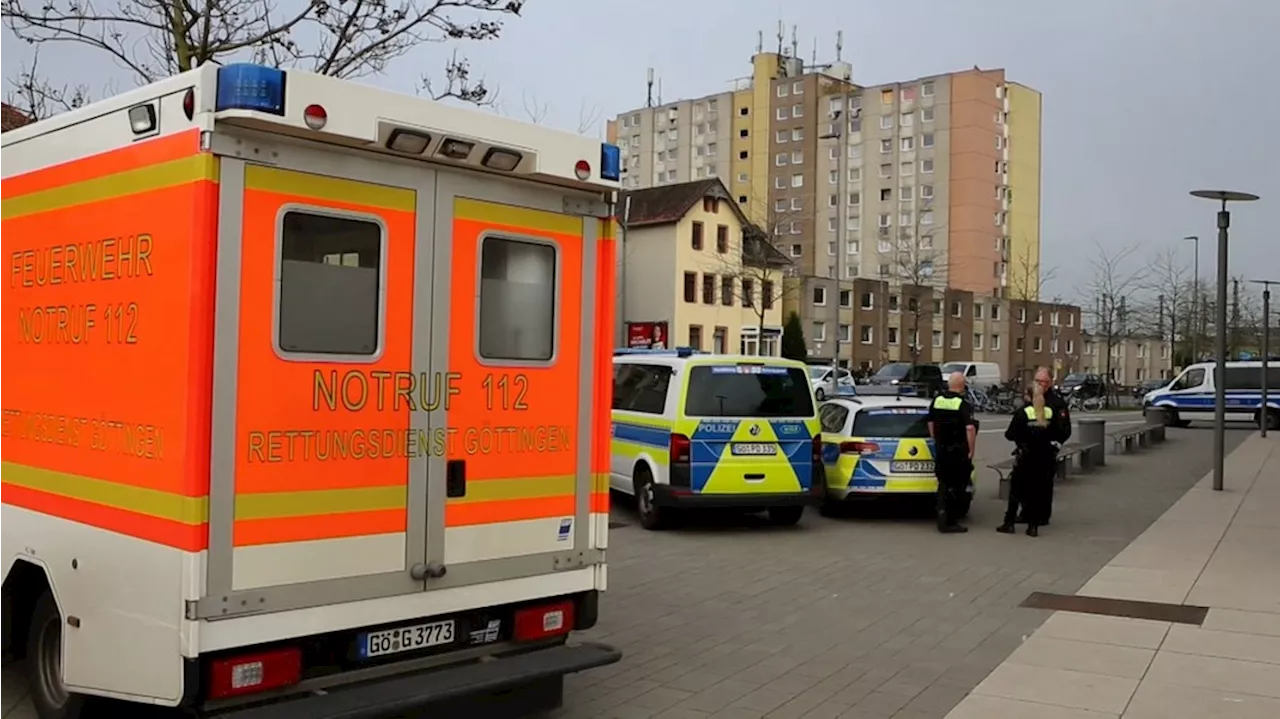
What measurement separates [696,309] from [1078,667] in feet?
179

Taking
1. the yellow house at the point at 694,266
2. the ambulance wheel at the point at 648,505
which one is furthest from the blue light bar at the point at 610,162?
the yellow house at the point at 694,266

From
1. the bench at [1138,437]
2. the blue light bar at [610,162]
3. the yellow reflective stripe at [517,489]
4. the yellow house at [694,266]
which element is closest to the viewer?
the yellow reflective stripe at [517,489]

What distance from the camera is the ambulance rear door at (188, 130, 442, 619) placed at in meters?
4.41

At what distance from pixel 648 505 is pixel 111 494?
8079mm

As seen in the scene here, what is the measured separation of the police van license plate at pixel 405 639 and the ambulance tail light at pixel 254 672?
0.32 m

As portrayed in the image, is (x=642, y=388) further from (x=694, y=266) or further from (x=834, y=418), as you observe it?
(x=694, y=266)

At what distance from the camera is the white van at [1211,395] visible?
3316cm

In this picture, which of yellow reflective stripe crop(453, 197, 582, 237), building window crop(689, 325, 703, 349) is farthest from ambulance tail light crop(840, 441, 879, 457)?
building window crop(689, 325, 703, 349)

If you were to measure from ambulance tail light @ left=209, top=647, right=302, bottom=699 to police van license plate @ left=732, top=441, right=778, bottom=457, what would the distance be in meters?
7.61

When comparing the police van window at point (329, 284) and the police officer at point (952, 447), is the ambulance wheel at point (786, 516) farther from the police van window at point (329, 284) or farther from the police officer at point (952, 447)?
the police van window at point (329, 284)

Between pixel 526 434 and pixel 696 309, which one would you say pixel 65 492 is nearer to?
pixel 526 434

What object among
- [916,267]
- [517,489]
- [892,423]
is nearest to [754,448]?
[892,423]

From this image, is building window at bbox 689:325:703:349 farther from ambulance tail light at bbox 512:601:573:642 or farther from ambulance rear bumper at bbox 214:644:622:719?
ambulance rear bumper at bbox 214:644:622:719

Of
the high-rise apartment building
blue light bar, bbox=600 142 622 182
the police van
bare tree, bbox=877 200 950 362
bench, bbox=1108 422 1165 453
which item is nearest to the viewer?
blue light bar, bbox=600 142 622 182
